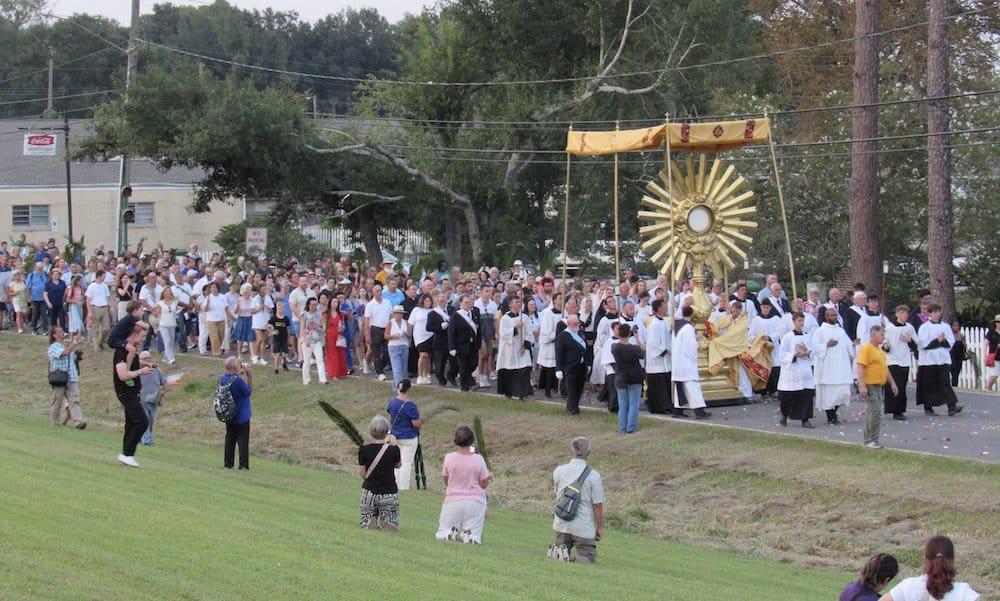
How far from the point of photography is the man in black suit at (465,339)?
25.4 meters

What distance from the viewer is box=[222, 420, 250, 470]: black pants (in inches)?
733

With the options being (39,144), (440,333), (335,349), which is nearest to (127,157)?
(335,349)

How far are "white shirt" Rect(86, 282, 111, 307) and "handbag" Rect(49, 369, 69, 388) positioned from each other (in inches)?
397

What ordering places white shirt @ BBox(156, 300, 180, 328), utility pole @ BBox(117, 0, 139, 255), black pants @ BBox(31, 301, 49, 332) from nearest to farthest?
white shirt @ BBox(156, 300, 180, 328), black pants @ BBox(31, 301, 49, 332), utility pole @ BBox(117, 0, 139, 255)

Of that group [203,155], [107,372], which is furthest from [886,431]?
[203,155]

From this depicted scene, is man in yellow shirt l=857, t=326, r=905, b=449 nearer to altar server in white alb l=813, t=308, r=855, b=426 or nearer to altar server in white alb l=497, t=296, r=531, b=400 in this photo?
altar server in white alb l=813, t=308, r=855, b=426

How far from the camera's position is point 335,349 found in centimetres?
2816

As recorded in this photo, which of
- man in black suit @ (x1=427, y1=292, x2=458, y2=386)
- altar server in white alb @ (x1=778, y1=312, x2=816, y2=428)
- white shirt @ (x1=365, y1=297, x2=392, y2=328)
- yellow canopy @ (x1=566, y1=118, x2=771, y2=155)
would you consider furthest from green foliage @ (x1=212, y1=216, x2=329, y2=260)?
altar server in white alb @ (x1=778, y1=312, x2=816, y2=428)

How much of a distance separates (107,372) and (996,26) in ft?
90.5

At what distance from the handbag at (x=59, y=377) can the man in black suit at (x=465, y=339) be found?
722 cm

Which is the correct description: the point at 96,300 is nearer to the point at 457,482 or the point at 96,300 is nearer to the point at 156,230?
the point at 457,482

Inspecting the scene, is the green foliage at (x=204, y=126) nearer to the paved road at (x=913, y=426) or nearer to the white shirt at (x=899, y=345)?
the paved road at (x=913, y=426)

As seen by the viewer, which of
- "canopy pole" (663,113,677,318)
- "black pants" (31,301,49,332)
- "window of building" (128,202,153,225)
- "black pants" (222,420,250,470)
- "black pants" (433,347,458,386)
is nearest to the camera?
"black pants" (222,420,250,470)

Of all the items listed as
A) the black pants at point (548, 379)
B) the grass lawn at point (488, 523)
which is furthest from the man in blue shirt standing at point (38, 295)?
the black pants at point (548, 379)
